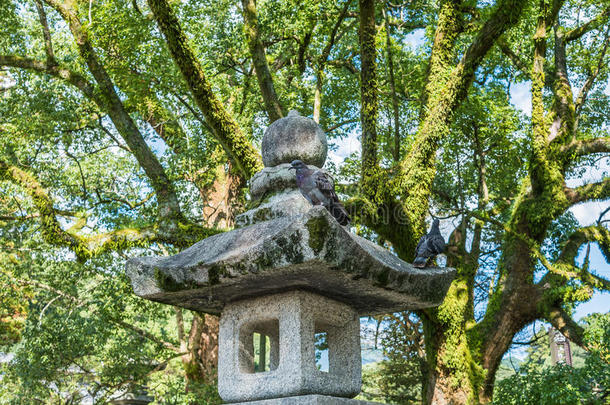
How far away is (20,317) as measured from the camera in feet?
53.5

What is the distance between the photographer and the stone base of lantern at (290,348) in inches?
119

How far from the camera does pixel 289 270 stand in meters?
2.77

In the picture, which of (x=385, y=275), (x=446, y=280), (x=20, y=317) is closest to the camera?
(x=385, y=275)

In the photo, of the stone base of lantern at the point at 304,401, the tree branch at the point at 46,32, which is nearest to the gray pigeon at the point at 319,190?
the stone base of lantern at the point at 304,401

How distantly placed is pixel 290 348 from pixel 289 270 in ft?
Answer: 1.80

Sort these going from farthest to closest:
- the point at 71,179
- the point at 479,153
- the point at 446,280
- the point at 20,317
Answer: the point at 20,317 → the point at 71,179 → the point at 479,153 → the point at 446,280

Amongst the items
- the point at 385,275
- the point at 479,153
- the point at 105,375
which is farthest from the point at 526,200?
the point at 105,375

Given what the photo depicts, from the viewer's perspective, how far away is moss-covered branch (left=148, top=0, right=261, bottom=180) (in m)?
6.61

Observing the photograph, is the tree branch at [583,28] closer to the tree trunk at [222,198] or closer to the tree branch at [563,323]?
the tree branch at [563,323]

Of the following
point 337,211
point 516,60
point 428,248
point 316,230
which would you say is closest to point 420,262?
point 428,248

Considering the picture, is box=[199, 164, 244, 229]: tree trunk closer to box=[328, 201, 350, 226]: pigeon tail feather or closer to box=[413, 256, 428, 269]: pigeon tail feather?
box=[413, 256, 428, 269]: pigeon tail feather

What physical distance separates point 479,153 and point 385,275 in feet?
28.2

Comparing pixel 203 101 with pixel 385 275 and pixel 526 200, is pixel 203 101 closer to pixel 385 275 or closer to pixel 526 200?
pixel 385 275

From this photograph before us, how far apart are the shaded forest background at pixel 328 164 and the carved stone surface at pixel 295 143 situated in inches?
143
